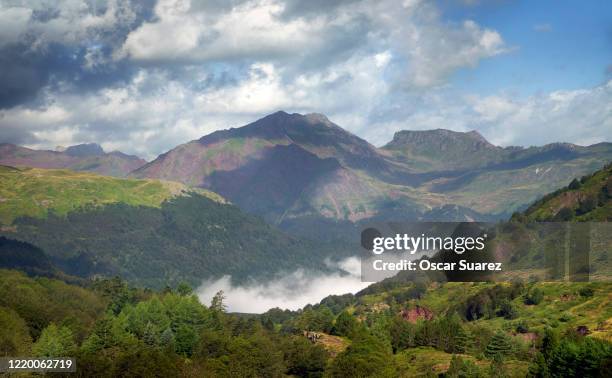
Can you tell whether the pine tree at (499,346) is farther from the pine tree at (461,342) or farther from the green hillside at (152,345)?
the green hillside at (152,345)

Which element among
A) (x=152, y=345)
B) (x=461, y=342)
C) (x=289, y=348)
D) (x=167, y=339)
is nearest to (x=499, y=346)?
(x=461, y=342)

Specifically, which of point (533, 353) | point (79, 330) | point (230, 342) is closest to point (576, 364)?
point (533, 353)

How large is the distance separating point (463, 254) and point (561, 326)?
4522 cm

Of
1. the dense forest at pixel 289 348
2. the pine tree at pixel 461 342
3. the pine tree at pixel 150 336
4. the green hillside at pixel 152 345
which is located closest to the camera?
the dense forest at pixel 289 348

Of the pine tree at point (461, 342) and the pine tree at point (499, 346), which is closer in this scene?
the pine tree at point (499, 346)

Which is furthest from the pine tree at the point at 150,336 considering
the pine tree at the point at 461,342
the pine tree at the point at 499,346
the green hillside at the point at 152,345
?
the pine tree at the point at 499,346

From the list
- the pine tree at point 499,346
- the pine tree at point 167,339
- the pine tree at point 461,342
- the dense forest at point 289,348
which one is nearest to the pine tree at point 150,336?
the dense forest at point 289,348

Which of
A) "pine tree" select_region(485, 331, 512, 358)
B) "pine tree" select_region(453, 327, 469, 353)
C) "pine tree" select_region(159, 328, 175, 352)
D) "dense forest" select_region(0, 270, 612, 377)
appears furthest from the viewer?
"pine tree" select_region(453, 327, 469, 353)

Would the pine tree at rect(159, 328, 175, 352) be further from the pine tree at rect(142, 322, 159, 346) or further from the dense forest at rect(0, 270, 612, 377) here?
the pine tree at rect(142, 322, 159, 346)

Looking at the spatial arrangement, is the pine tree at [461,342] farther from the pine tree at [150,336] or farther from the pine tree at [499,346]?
the pine tree at [150,336]

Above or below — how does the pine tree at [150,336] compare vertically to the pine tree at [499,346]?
above

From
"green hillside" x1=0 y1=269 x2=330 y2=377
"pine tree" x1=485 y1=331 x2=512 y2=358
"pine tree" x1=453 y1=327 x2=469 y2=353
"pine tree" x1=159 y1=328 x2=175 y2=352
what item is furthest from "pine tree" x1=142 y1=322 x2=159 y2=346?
"pine tree" x1=485 y1=331 x2=512 y2=358

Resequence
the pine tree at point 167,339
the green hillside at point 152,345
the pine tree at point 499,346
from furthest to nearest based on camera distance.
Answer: the pine tree at point 167,339 → the pine tree at point 499,346 → the green hillside at point 152,345

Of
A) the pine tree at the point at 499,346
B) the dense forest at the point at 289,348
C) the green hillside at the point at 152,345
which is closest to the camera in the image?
the dense forest at the point at 289,348
